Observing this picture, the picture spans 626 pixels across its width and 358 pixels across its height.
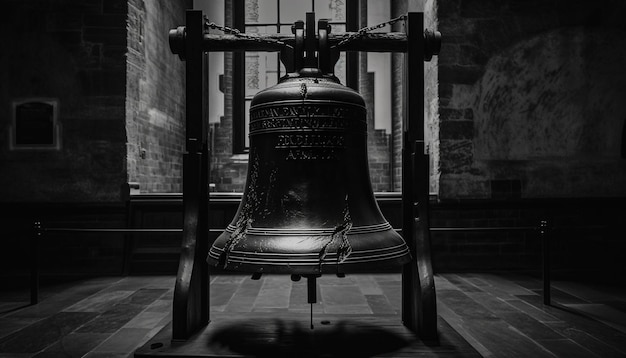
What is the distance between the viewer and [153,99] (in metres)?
5.88

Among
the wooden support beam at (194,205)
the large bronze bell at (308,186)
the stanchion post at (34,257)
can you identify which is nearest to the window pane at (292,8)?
the stanchion post at (34,257)

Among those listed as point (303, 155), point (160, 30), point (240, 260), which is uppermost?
point (160, 30)

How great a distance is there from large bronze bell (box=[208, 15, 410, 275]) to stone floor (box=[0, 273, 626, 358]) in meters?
0.89

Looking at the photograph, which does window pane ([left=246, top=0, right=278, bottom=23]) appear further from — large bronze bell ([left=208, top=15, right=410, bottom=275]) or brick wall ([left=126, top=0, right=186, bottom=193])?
large bronze bell ([left=208, top=15, right=410, bottom=275])

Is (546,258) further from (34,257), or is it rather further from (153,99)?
(153,99)

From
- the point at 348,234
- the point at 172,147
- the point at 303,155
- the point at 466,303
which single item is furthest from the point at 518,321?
the point at 172,147

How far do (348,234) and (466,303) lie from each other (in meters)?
2.18

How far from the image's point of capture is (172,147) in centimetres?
675

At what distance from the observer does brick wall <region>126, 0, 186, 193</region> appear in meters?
5.21

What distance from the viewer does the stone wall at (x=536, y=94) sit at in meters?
5.19

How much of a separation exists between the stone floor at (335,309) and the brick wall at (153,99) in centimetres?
150

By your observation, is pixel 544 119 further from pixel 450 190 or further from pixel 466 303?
pixel 466 303

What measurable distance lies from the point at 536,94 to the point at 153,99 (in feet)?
15.0

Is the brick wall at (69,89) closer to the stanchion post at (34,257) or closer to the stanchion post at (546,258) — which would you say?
the stanchion post at (34,257)
